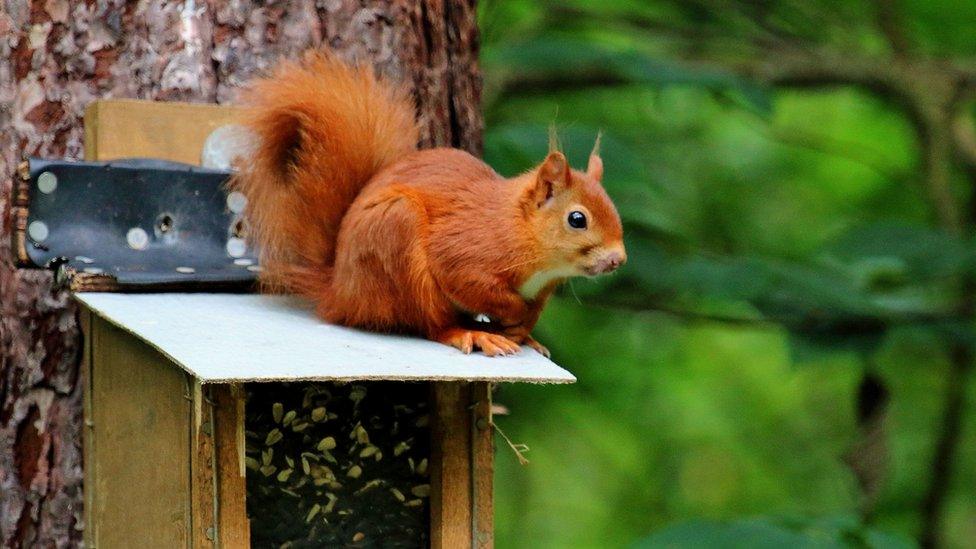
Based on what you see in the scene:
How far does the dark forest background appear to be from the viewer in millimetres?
3205

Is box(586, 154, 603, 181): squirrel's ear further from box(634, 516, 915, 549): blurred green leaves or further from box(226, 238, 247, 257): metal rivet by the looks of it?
box(634, 516, 915, 549): blurred green leaves

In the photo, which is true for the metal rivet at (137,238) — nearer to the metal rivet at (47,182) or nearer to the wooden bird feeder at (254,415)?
the wooden bird feeder at (254,415)

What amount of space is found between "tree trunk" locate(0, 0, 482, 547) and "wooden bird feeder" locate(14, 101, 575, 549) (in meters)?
0.09

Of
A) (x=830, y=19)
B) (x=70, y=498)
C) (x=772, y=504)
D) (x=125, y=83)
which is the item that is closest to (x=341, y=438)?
(x=70, y=498)

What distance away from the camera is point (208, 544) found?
164 centimetres

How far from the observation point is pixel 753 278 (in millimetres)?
3146

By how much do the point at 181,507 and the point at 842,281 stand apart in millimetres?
2149

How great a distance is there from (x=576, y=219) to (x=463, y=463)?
430mm

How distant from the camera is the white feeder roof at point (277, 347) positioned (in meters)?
1.52

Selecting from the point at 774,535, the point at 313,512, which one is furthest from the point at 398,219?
the point at 774,535

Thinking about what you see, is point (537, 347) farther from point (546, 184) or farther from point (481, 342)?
point (546, 184)

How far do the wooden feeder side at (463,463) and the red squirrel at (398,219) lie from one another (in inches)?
3.2

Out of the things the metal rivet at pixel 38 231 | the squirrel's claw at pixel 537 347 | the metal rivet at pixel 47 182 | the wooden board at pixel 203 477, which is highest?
the metal rivet at pixel 47 182

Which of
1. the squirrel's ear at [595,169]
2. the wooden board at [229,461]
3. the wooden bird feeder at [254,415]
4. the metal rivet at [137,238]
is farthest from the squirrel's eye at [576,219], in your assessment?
the metal rivet at [137,238]
